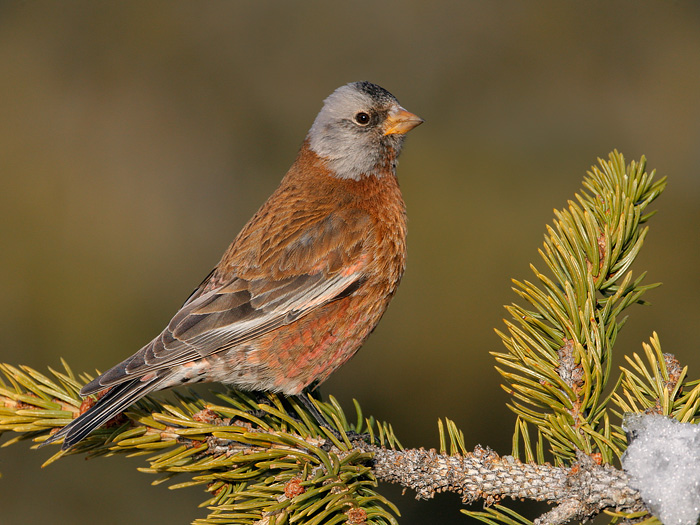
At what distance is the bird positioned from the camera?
9.82 ft

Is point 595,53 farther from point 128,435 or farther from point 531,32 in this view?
point 128,435

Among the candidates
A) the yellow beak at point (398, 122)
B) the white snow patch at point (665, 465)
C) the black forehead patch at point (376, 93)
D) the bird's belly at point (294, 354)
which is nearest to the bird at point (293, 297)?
the bird's belly at point (294, 354)

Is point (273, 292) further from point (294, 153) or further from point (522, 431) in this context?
point (294, 153)

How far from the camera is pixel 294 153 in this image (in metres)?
6.55

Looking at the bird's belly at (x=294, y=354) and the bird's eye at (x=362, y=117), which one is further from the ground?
the bird's eye at (x=362, y=117)

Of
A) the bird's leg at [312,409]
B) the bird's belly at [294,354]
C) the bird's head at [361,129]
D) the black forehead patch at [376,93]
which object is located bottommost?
the bird's leg at [312,409]

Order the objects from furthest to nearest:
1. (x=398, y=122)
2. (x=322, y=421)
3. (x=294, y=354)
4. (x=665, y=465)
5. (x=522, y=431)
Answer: (x=398, y=122)
(x=294, y=354)
(x=322, y=421)
(x=522, y=431)
(x=665, y=465)

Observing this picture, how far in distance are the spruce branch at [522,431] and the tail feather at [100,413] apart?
0.06 m

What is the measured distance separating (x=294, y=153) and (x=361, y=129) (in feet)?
9.47

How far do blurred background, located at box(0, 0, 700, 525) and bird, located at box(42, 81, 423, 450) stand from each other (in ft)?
5.09

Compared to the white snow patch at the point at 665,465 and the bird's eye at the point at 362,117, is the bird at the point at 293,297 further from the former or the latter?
the white snow patch at the point at 665,465

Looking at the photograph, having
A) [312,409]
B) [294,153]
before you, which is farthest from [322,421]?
[294,153]

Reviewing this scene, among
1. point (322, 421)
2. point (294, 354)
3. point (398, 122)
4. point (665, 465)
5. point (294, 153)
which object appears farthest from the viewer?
point (294, 153)

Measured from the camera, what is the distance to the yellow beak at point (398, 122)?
3689 millimetres
